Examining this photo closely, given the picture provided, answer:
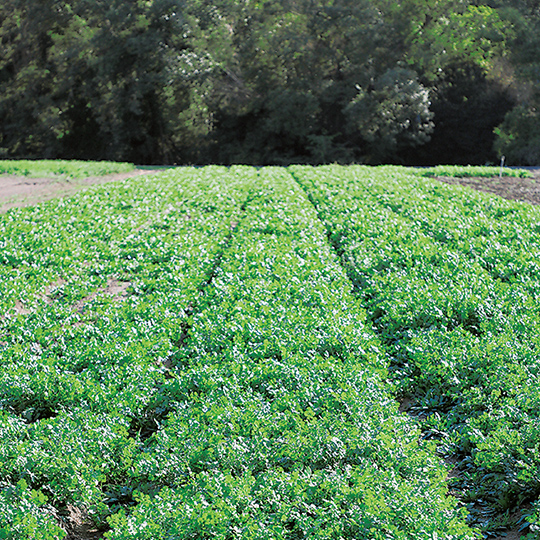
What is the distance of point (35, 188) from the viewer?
59.6 ft

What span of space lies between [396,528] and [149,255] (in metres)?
6.62

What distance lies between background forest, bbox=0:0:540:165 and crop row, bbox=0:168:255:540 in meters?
20.8

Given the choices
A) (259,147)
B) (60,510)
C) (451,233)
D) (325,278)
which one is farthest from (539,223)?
(259,147)

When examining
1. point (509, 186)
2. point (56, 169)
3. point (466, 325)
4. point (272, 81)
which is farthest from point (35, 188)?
point (272, 81)

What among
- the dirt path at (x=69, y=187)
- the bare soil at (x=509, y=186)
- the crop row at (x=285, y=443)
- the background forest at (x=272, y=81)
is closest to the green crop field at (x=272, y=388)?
the crop row at (x=285, y=443)

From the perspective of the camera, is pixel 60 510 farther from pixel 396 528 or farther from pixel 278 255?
pixel 278 255

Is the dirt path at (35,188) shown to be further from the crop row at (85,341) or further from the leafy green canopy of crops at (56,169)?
the crop row at (85,341)

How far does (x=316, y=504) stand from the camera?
12.4 ft

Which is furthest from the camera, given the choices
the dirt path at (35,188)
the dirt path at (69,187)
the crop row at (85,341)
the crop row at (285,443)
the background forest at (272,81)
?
the background forest at (272,81)

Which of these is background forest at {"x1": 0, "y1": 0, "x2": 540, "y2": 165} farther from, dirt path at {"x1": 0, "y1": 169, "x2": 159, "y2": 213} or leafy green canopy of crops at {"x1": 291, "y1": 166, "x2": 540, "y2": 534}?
leafy green canopy of crops at {"x1": 291, "y1": 166, "x2": 540, "y2": 534}

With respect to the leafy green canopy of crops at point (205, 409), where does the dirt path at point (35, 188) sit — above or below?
above

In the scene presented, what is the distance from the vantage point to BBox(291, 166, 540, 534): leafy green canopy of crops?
168 inches

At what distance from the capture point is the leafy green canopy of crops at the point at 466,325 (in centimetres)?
427

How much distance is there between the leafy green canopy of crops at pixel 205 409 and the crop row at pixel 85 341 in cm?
2
